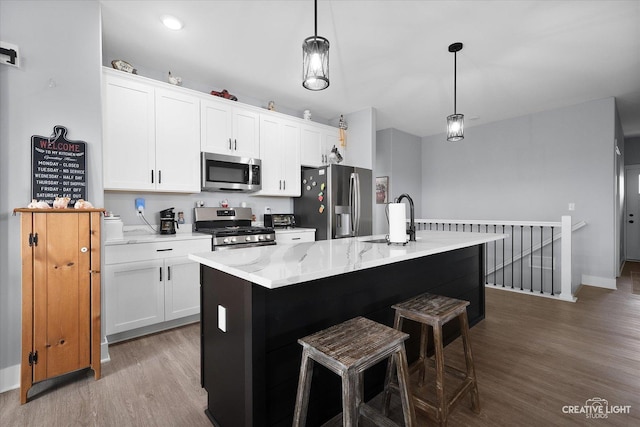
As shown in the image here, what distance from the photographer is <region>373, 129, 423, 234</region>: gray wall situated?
5828mm

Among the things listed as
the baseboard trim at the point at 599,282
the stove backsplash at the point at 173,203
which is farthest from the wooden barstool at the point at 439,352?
the baseboard trim at the point at 599,282

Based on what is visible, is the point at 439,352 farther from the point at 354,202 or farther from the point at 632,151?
the point at 632,151

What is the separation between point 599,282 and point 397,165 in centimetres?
358

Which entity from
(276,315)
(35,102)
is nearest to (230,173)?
(35,102)

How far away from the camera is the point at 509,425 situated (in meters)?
1.58

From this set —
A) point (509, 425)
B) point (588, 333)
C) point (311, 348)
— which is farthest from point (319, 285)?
point (588, 333)

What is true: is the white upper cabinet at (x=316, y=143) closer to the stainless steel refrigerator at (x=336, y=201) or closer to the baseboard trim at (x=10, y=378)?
the stainless steel refrigerator at (x=336, y=201)

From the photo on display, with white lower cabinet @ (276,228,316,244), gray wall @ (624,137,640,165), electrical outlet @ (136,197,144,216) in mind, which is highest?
gray wall @ (624,137,640,165)

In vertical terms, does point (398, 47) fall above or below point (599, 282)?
above

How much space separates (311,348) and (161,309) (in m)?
2.20

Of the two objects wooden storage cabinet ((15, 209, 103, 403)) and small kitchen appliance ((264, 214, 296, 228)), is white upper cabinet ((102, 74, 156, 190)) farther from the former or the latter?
small kitchen appliance ((264, 214, 296, 228))

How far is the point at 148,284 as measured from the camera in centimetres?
272

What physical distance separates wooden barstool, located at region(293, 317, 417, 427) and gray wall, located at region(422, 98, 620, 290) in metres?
Answer: 4.50

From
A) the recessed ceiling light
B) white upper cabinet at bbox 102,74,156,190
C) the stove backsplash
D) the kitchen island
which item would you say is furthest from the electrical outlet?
the kitchen island
